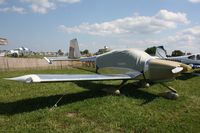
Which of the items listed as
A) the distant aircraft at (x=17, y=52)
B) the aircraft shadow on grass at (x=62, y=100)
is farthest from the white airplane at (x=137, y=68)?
the distant aircraft at (x=17, y=52)

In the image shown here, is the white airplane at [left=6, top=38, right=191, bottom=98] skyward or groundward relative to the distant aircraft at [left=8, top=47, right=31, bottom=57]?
groundward

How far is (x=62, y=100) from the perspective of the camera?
28.0ft

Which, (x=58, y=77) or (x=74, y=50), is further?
(x=74, y=50)

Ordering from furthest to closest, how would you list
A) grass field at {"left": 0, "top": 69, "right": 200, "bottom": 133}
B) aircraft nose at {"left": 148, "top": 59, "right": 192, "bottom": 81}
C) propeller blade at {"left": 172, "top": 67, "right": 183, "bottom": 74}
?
aircraft nose at {"left": 148, "top": 59, "right": 192, "bottom": 81}
propeller blade at {"left": 172, "top": 67, "right": 183, "bottom": 74}
grass field at {"left": 0, "top": 69, "right": 200, "bottom": 133}

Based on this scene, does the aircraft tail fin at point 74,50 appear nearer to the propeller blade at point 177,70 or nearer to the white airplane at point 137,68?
the white airplane at point 137,68

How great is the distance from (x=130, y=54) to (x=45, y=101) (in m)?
4.11

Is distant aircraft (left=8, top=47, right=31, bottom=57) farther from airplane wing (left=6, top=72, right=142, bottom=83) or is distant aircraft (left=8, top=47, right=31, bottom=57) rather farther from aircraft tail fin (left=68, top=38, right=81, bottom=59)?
airplane wing (left=6, top=72, right=142, bottom=83)

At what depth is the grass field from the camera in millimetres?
6074

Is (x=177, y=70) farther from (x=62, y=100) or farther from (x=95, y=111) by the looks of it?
(x=62, y=100)

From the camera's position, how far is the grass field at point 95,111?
607 centimetres

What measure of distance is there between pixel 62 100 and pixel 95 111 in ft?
5.59

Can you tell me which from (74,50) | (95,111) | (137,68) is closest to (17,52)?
(74,50)

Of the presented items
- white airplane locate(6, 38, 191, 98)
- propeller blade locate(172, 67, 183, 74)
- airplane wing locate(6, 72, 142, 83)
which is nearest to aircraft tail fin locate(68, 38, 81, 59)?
white airplane locate(6, 38, 191, 98)

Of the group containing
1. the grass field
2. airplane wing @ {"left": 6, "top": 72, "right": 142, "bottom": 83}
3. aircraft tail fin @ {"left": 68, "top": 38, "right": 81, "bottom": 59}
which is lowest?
the grass field
